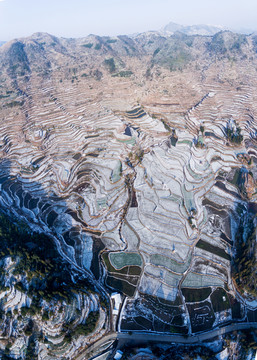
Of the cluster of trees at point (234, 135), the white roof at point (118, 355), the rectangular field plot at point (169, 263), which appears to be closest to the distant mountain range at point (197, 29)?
the cluster of trees at point (234, 135)

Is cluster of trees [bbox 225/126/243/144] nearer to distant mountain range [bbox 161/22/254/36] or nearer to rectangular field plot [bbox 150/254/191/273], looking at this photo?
rectangular field plot [bbox 150/254/191/273]

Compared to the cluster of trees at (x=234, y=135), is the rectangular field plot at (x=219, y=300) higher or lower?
lower

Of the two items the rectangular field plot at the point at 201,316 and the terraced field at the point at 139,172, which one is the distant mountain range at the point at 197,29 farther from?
the rectangular field plot at the point at 201,316

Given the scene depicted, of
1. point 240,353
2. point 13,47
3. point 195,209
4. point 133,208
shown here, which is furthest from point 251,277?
point 13,47

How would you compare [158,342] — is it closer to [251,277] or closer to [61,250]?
[251,277]

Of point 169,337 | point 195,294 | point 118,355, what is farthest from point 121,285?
point 195,294

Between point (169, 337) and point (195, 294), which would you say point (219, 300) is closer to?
point (195, 294)

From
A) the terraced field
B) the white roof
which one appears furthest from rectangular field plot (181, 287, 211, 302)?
the white roof

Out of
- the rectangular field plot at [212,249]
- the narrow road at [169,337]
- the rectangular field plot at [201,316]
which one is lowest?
the narrow road at [169,337]

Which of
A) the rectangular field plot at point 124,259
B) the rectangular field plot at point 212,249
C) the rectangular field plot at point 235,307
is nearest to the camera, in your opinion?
the rectangular field plot at point 235,307

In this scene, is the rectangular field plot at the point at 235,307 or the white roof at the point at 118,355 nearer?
the white roof at the point at 118,355
